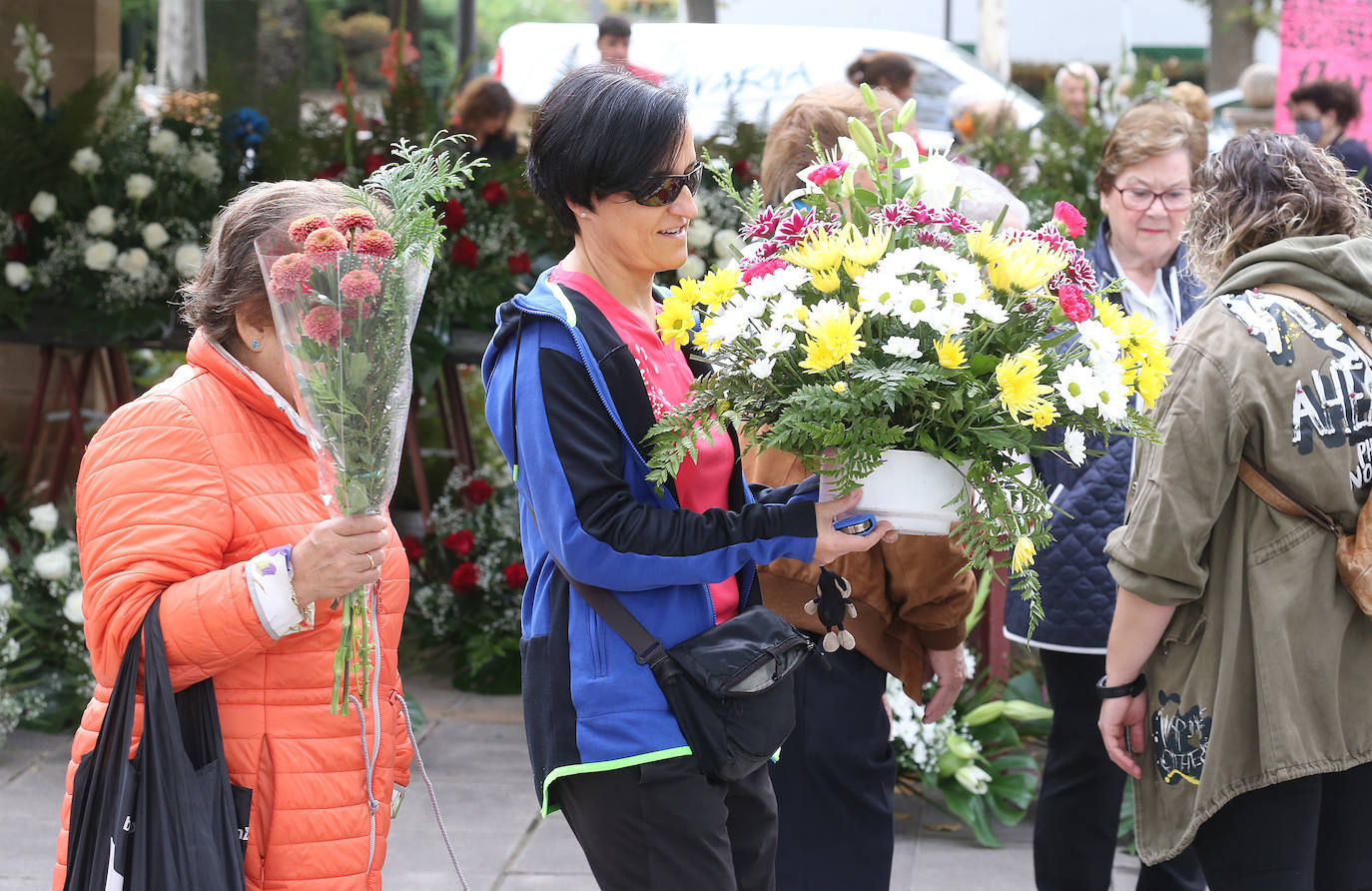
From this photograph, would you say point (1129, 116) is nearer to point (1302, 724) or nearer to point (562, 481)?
point (1302, 724)

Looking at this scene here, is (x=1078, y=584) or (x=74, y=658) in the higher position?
(x=1078, y=584)

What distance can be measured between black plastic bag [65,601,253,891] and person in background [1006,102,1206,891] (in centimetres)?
191

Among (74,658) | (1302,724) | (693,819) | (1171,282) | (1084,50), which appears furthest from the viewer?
(1084,50)

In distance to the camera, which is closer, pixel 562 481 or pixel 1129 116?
pixel 562 481

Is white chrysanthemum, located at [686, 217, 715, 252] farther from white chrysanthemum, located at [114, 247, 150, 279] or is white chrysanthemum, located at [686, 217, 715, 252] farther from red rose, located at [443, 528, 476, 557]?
white chrysanthemum, located at [114, 247, 150, 279]

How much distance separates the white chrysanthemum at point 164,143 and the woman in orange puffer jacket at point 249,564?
3693mm

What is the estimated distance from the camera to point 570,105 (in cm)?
213

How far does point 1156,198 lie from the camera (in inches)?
135

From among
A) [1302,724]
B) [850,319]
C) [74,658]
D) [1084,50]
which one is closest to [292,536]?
[850,319]

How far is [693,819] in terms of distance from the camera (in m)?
2.09

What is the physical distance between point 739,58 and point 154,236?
9.10 meters

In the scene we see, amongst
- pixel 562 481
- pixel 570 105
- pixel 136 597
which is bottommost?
pixel 136 597

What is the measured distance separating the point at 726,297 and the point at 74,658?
3770 mm

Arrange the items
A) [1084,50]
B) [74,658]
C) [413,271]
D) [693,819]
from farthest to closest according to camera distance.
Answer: [1084,50] < [74,658] < [693,819] < [413,271]
